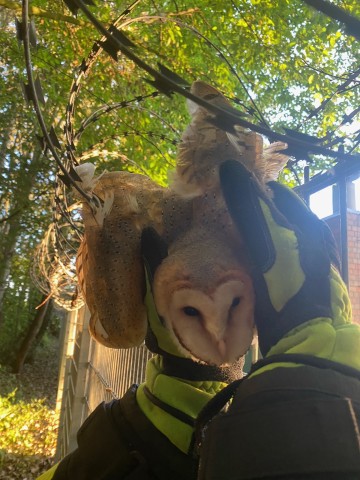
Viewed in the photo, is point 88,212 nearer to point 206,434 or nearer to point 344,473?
point 206,434

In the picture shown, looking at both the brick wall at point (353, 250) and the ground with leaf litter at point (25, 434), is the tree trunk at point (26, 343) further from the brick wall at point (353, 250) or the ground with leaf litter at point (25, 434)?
the brick wall at point (353, 250)

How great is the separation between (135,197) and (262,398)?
1.87ft

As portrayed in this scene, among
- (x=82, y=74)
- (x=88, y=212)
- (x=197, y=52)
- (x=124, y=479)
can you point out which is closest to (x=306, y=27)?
(x=197, y=52)

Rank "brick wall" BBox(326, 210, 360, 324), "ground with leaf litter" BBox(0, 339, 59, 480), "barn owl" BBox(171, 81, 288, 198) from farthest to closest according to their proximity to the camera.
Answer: "ground with leaf litter" BBox(0, 339, 59, 480) → "brick wall" BBox(326, 210, 360, 324) → "barn owl" BBox(171, 81, 288, 198)

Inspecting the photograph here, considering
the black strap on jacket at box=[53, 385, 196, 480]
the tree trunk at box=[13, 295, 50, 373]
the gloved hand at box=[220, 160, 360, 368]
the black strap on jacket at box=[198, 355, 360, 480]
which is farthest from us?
the tree trunk at box=[13, 295, 50, 373]

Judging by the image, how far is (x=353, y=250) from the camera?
171cm

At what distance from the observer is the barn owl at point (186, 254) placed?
2.52ft

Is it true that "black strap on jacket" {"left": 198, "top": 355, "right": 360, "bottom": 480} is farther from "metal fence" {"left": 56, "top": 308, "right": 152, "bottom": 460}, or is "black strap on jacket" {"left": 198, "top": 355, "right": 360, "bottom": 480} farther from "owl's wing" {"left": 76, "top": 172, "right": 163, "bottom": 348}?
"metal fence" {"left": 56, "top": 308, "right": 152, "bottom": 460}

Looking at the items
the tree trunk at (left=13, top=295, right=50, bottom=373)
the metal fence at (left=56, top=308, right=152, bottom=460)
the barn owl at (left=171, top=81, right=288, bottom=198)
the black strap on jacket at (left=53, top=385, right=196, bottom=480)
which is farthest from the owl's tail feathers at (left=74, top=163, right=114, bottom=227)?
the tree trunk at (left=13, top=295, right=50, bottom=373)

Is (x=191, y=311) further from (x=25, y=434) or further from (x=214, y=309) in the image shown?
(x=25, y=434)

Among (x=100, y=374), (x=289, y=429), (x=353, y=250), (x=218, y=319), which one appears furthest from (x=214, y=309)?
(x=100, y=374)

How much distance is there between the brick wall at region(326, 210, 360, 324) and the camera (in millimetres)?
1369

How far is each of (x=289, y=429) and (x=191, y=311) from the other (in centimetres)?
27

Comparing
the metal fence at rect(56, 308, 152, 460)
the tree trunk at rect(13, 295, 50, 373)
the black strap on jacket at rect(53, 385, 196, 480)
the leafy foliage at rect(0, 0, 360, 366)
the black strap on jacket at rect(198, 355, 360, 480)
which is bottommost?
the black strap on jacket at rect(53, 385, 196, 480)
